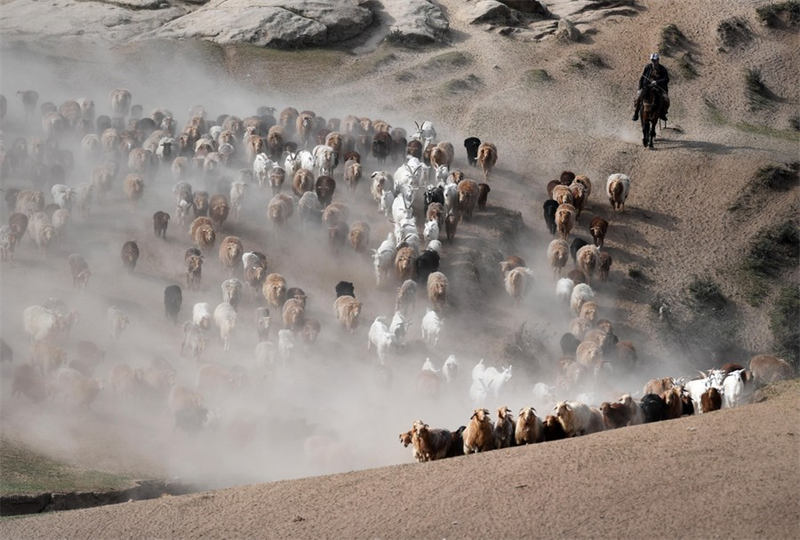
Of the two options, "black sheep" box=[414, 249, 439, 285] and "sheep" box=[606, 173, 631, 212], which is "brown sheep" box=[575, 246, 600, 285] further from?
"black sheep" box=[414, 249, 439, 285]

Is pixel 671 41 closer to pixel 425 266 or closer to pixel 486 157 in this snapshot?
pixel 486 157

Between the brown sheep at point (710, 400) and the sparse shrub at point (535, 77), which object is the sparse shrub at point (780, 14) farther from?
the brown sheep at point (710, 400)

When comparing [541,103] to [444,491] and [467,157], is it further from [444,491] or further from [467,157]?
[444,491]

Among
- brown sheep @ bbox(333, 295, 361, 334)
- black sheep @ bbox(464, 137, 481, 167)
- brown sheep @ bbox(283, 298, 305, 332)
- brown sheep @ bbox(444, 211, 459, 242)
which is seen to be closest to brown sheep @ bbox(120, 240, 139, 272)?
brown sheep @ bbox(283, 298, 305, 332)

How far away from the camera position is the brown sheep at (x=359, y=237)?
23.1 metres

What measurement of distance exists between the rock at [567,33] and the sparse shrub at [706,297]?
1537cm

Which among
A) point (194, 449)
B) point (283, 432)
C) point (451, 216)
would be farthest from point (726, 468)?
point (451, 216)

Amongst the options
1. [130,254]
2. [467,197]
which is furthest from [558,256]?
[130,254]

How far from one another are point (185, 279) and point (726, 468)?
13050mm

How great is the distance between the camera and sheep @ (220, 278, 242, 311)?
2088cm

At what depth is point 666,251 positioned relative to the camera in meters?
24.6

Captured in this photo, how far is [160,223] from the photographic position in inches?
913

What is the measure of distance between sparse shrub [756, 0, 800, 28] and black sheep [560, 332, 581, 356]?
22561 millimetres

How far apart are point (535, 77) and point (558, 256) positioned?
1217cm
